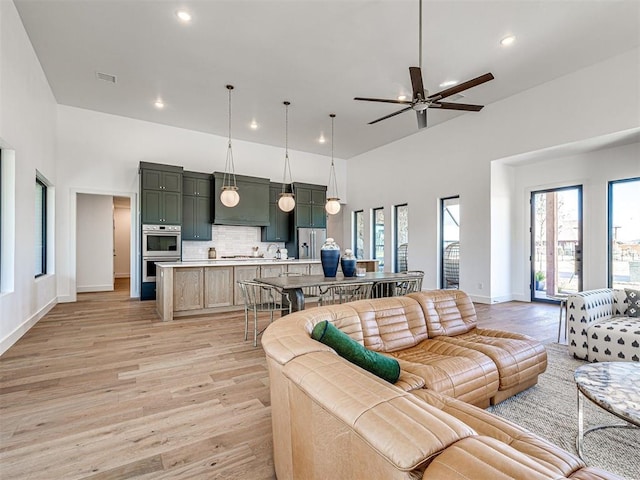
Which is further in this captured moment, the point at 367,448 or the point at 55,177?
the point at 55,177

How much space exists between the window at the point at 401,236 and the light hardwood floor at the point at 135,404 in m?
4.01

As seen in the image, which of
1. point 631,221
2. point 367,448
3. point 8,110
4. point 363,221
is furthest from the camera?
point 363,221

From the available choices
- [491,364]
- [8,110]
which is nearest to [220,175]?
[8,110]

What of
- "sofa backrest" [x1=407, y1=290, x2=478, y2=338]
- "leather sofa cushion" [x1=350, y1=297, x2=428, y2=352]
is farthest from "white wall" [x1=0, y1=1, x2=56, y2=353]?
"sofa backrest" [x1=407, y1=290, x2=478, y2=338]

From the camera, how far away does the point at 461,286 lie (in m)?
6.93

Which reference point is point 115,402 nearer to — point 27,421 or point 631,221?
point 27,421

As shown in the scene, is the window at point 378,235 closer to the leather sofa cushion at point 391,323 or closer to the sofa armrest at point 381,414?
the leather sofa cushion at point 391,323

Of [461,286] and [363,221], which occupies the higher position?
[363,221]

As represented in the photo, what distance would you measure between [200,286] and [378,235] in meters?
5.46

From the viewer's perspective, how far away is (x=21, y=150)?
13.3 feet

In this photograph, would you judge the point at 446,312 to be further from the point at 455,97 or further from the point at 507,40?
the point at 455,97

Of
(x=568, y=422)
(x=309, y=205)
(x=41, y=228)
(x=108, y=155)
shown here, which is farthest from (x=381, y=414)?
(x=309, y=205)

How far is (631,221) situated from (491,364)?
5195 millimetres

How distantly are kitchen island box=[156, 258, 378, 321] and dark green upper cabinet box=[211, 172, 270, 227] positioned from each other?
2.05m
